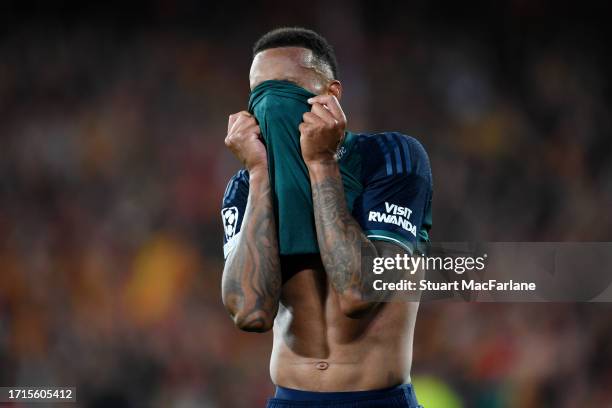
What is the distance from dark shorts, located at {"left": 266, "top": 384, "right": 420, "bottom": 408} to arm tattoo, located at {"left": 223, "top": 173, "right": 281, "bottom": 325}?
0.22 metres

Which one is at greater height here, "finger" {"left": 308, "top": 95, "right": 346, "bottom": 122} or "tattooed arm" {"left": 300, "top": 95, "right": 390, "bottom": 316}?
"finger" {"left": 308, "top": 95, "right": 346, "bottom": 122}

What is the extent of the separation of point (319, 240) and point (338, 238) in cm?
5

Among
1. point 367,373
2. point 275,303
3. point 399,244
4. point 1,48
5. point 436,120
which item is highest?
point 1,48

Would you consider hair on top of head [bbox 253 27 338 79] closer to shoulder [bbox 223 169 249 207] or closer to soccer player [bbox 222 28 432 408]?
soccer player [bbox 222 28 432 408]

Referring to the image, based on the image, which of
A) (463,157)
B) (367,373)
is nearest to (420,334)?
(463,157)

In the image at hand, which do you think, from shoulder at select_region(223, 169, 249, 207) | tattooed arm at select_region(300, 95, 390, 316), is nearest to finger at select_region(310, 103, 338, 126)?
tattooed arm at select_region(300, 95, 390, 316)

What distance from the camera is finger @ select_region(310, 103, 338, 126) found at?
1949 millimetres

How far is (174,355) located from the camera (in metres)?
4.62

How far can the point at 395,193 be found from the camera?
2.02 metres

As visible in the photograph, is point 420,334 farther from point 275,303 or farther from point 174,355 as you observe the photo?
point 275,303

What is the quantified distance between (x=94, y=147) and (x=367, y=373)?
3.62 m

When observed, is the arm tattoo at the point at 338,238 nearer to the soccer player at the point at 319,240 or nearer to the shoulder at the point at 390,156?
the soccer player at the point at 319,240

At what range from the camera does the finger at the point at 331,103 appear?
77.5 inches

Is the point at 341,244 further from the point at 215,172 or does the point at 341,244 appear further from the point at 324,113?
the point at 215,172
